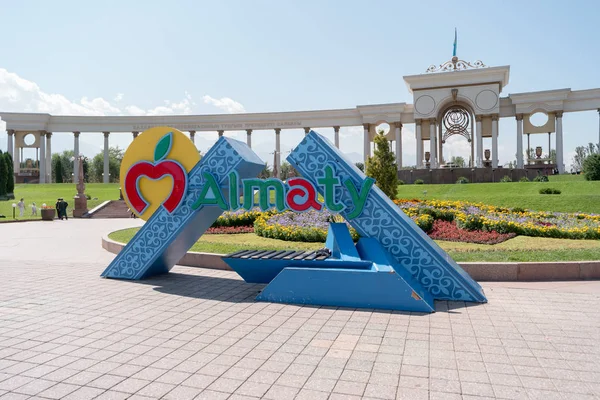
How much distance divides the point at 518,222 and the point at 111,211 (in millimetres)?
29452

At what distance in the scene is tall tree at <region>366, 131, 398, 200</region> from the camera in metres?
20.7

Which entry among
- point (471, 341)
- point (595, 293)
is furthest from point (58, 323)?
point (595, 293)

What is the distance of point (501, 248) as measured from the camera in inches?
450

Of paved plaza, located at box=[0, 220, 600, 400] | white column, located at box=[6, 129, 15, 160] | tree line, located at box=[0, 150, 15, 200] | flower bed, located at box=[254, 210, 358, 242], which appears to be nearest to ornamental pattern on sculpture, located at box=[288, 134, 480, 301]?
paved plaza, located at box=[0, 220, 600, 400]

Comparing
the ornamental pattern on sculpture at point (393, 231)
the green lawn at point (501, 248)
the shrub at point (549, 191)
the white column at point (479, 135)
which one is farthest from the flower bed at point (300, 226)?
the white column at point (479, 135)

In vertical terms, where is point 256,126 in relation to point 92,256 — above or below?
above

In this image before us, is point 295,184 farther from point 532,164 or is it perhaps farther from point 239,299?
point 532,164

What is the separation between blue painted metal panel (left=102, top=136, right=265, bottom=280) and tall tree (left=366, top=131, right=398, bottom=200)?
12.4 meters

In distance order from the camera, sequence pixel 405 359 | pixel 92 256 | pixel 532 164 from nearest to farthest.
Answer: pixel 405 359 < pixel 92 256 < pixel 532 164

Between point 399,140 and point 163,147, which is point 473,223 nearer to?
point 163,147

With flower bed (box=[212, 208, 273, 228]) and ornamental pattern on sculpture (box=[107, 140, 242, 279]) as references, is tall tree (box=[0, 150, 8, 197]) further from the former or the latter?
ornamental pattern on sculpture (box=[107, 140, 242, 279])

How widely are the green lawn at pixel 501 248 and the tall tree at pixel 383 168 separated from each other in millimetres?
8149

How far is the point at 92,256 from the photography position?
41.7 feet

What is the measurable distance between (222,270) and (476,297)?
5.64 m
